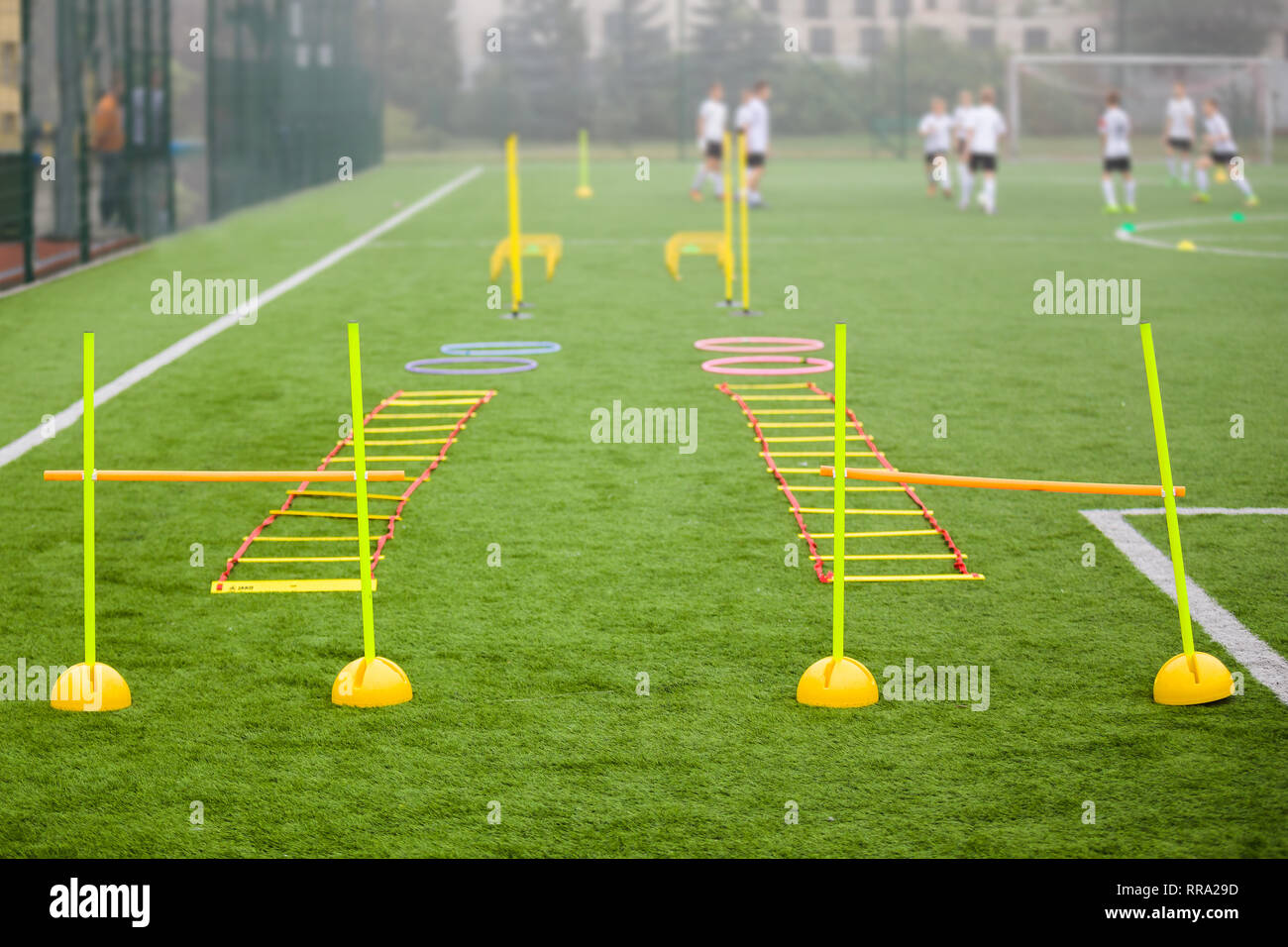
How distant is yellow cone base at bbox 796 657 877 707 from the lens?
526cm

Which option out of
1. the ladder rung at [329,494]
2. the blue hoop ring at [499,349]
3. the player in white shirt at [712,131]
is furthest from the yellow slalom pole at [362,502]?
the player in white shirt at [712,131]

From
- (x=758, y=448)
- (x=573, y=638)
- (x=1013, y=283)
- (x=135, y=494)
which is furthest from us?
(x=1013, y=283)

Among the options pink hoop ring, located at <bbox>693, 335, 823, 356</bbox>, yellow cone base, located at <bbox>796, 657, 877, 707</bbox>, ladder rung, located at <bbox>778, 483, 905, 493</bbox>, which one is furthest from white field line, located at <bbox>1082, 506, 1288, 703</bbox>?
pink hoop ring, located at <bbox>693, 335, 823, 356</bbox>

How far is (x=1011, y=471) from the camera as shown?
8477 mm

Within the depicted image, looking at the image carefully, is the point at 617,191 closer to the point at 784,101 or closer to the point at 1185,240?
the point at 1185,240

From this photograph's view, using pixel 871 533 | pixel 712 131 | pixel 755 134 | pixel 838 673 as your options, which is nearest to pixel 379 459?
pixel 871 533

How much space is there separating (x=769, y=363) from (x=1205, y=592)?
20.5 feet

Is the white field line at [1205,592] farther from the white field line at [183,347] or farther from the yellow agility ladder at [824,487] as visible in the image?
the white field line at [183,347]

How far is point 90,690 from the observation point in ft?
17.1

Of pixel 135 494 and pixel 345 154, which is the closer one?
pixel 135 494

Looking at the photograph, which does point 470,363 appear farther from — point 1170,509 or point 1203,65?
point 1203,65

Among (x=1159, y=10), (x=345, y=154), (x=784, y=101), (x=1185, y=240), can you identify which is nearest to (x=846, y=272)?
(x=1185, y=240)

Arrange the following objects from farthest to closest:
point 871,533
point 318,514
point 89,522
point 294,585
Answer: point 318,514 < point 871,533 < point 294,585 < point 89,522
